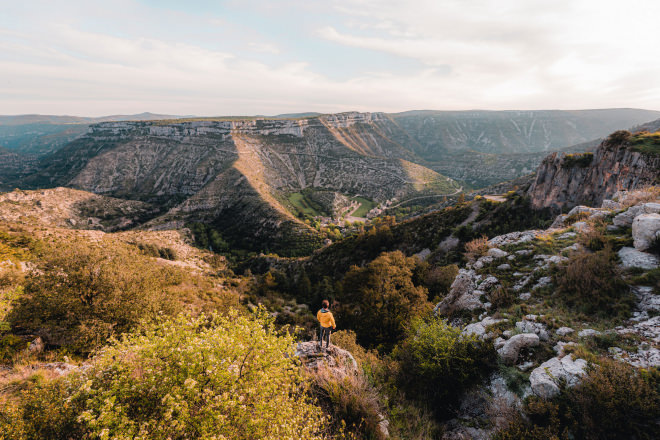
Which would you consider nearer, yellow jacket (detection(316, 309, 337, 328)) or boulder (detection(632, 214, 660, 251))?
boulder (detection(632, 214, 660, 251))

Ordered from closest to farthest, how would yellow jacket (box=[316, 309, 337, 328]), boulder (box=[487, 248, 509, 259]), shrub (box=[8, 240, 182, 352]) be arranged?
yellow jacket (box=[316, 309, 337, 328]), boulder (box=[487, 248, 509, 259]), shrub (box=[8, 240, 182, 352])

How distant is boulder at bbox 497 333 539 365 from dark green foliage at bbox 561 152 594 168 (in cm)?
4562

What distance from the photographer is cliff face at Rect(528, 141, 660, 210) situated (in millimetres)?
28531

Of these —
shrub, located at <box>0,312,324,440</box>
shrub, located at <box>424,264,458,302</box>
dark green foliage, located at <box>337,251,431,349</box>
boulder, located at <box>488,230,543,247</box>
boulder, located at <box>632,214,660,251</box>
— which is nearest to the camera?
shrub, located at <box>0,312,324,440</box>

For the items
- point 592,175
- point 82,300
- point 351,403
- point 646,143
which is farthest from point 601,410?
point 592,175

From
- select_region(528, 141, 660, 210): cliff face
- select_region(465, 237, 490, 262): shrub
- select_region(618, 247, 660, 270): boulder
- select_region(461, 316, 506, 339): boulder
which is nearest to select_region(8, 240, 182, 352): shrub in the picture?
select_region(461, 316, 506, 339): boulder

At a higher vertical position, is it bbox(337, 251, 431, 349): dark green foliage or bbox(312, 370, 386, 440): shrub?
bbox(312, 370, 386, 440): shrub

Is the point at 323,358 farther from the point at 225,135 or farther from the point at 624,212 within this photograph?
the point at 225,135

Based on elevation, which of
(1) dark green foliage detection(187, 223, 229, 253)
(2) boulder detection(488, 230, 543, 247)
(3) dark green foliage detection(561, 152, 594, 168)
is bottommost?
(1) dark green foliage detection(187, 223, 229, 253)

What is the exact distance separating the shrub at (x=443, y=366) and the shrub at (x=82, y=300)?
16.7 metres

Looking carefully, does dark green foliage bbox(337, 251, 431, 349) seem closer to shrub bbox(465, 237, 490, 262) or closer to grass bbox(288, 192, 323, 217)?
shrub bbox(465, 237, 490, 262)

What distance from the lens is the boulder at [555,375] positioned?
23.7 ft

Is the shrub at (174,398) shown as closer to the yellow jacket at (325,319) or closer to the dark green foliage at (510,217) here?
the yellow jacket at (325,319)

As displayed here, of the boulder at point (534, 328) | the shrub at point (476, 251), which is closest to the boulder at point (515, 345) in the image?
the boulder at point (534, 328)
